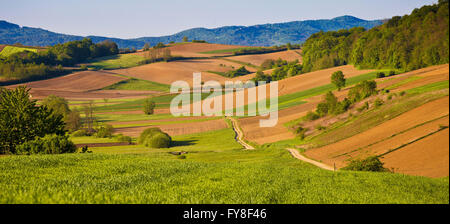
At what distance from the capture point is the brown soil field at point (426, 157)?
21.7 metres

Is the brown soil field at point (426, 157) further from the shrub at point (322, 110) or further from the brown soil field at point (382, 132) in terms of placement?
the shrub at point (322, 110)

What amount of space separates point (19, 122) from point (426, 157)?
152ft

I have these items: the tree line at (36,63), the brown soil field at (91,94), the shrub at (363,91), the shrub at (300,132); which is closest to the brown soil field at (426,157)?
the shrub at (300,132)

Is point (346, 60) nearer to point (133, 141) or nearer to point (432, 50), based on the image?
point (133, 141)

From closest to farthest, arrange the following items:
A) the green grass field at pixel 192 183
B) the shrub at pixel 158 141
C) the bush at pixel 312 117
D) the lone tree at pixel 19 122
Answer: the green grass field at pixel 192 183 < the lone tree at pixel 19 122 < the shrub at pixel 158 141 < the bush at pixel 312 117

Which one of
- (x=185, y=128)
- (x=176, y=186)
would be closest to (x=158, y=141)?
(x=185, y=128)

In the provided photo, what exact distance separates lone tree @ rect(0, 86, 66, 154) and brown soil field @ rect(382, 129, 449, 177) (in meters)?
43.7

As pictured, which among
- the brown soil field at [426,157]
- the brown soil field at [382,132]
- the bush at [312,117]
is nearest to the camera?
the brown soil field at [426,157]

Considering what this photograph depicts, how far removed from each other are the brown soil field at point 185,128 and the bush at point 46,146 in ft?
132

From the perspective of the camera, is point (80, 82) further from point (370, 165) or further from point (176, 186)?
point (176, 186)

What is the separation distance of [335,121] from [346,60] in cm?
8380

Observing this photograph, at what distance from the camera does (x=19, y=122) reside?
44.8 m

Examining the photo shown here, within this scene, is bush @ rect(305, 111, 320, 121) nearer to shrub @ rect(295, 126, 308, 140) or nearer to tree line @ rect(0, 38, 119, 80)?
shrub @ rect(295, 126, 308, 140)
